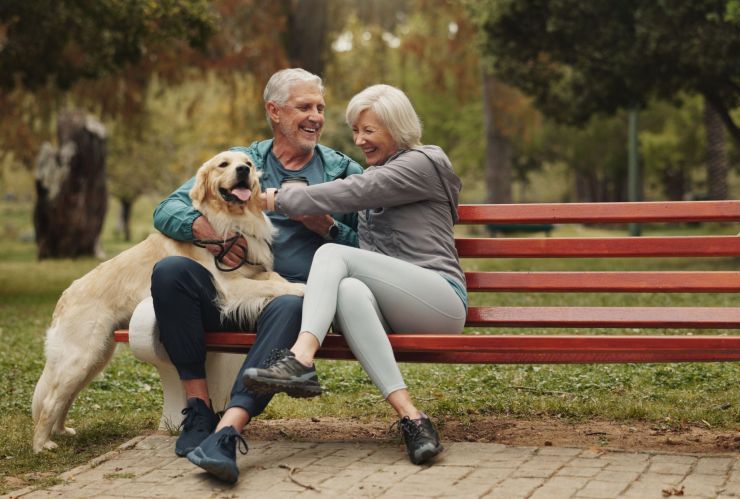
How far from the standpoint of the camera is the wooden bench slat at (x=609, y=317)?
472cm

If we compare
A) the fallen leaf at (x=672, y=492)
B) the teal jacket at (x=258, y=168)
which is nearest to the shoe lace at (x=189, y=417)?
the teal jacket at (x=258, y=168)

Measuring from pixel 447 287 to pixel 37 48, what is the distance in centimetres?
1100

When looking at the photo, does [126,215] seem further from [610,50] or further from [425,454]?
[425,454]

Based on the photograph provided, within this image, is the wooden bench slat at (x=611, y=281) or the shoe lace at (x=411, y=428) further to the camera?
the wooden bench slat at (x=611, y=281)

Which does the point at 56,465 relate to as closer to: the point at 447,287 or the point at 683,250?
the point at 447,287

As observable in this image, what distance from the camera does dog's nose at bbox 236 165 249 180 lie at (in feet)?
15.8

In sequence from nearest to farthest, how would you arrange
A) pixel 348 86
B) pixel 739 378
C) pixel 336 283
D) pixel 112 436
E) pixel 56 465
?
pixel 336 283 < pixel 56 465 < pixel 112 436 < pixel 739 378 < pixel 348 86

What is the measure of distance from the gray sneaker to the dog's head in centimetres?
92

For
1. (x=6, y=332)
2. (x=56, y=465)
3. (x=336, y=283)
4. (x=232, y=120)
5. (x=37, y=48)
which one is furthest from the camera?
(x=232, y=120)

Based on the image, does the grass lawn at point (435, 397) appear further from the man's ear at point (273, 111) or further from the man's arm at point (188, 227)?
the man's ear at point (273, 111)

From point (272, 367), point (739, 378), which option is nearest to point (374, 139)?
point (272, 367)

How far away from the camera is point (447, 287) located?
15.1 feet

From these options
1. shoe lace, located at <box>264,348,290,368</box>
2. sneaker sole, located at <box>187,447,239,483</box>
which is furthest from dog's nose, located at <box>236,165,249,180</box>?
sneaker sole, located at <box>187,447,239,483</box>

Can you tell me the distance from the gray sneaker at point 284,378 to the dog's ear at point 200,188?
1034mm
